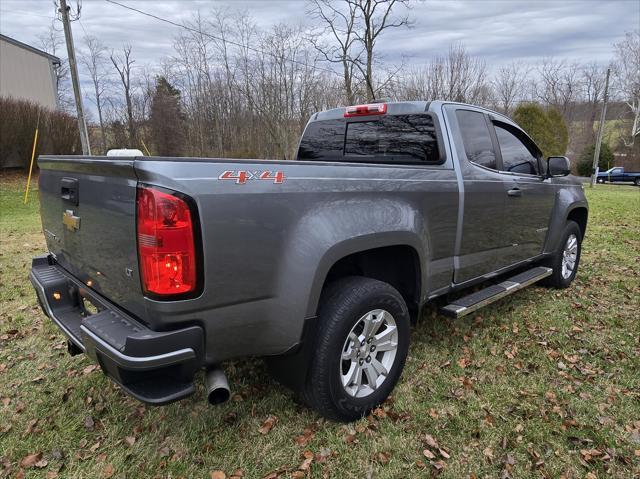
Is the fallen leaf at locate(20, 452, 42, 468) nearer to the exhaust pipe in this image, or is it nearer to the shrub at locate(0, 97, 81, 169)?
the exhaust pipe

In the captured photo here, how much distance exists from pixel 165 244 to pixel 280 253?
55 centimetres

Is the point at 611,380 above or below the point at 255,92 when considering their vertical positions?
A: below

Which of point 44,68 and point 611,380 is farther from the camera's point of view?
point 44,68

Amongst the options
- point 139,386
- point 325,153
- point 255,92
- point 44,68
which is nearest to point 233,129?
point 255,92

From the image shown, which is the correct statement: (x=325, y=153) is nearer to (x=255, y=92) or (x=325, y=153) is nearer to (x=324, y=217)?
(x=324, y=217)

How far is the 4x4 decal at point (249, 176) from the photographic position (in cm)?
201

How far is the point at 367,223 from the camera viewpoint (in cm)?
259

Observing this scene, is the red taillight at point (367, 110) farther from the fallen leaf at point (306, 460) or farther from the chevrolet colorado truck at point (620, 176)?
the chevrolet colorado truck at point (620, 176)

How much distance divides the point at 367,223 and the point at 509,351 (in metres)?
2.02

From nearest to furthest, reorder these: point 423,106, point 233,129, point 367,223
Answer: point 367,223
point 423,106
point 233,129

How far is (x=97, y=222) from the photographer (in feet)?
7.45

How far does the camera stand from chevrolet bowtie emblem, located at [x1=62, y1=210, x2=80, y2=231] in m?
2.47

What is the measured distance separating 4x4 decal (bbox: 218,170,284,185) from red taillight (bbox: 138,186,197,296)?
25 cm

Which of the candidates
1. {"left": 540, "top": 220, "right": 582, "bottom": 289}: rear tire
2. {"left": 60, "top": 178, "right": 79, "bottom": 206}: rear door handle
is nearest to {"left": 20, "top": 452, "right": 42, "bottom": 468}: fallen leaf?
{"left": 60, "top": 178, "right": 79, "bottom": 206}: rear door handle
